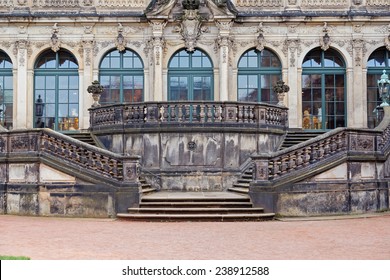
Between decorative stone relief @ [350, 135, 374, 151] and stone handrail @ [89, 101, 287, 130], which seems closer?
decorative stone relief @ [350, 135, 374, 151]

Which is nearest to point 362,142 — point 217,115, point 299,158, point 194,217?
point 299,158

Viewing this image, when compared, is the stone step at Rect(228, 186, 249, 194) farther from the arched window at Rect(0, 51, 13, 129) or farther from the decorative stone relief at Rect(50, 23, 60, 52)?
the arched window at Rect(0, 51, 13, 129)

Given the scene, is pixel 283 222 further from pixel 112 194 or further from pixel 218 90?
pixel 218 90

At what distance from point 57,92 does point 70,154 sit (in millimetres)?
11860

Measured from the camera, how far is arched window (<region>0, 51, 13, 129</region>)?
28359 millimetres

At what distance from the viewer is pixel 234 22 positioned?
28.0m

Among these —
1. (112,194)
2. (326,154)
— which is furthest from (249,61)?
(112,194)

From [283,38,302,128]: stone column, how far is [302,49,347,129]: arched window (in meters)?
0.45

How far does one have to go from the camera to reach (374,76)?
28531 mm

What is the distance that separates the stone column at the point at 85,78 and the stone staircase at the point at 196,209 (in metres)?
11.9

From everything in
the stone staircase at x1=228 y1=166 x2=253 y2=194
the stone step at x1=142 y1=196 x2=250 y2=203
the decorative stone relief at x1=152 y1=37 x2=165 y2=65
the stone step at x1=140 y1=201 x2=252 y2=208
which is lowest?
the stone step at x1=140 y1=201 x2=252 y2=208

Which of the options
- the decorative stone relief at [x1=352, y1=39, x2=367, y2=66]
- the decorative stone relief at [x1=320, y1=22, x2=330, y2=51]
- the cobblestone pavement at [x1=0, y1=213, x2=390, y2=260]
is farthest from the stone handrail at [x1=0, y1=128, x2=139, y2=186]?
the decorative stone relief at [x1=352, y1=39, x2=367, y2=66]

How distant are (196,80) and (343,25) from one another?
7158mm

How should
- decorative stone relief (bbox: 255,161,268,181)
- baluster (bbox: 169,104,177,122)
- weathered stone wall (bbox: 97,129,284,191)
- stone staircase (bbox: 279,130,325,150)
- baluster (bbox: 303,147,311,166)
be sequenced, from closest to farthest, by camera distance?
1. decorative stone relief (bbox: 255,161,268,181)
2. baluster (bbox: 303,147,311,166)
3. weathered stone wall (bbox: 97,129,284,191)
4. baluster (bbox: 169,104,177,122)
5. stone staircase (bbox: 279,130,325,150)
